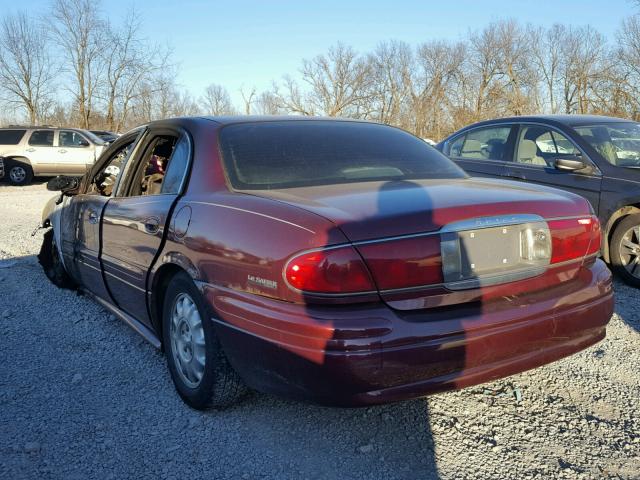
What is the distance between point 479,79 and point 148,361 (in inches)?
1594

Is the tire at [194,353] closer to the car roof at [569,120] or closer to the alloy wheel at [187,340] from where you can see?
the alloy wheel at [187,340]

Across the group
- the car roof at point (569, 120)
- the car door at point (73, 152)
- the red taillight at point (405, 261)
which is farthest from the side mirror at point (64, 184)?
the car door at point (73, 152)

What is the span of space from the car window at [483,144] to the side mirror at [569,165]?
39.5 inches

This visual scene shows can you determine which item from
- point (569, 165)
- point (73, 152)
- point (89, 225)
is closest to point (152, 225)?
point (89, 225)

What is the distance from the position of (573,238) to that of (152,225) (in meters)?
2.21

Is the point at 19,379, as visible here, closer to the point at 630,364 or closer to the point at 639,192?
the point at 630,364

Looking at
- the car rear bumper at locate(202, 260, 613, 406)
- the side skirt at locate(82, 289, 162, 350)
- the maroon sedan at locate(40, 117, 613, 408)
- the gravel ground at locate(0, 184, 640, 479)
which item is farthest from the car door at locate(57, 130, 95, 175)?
the car rear bumper at locate(202, 260, 613, 406)

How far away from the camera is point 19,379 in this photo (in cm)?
354

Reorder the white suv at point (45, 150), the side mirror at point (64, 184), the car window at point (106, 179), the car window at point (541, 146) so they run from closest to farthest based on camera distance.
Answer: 1. the car window at point (106, 179)
2. the side mirror at point (64, 184)
3. the car window at point (541, 146)
4. the white suv at point (45, 150)

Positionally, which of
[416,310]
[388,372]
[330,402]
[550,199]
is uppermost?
[550,199]

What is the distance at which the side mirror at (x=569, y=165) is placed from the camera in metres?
5.61

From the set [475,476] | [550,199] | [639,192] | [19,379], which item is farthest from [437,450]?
[639,192]

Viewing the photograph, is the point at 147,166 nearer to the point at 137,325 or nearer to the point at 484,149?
the point at 137,325

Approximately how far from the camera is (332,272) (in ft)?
7.54
